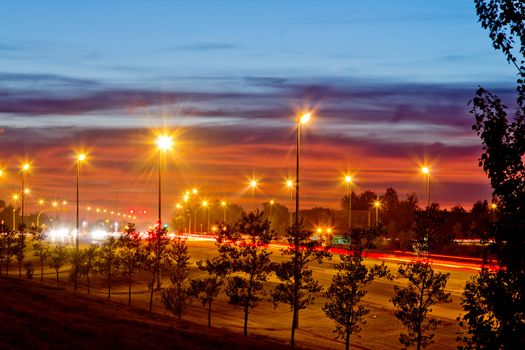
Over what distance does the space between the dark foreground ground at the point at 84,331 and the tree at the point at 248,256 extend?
3.52 m

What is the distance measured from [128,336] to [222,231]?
12976mm

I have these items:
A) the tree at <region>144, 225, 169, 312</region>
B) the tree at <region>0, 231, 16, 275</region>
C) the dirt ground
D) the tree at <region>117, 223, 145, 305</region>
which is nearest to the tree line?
the dirt ground

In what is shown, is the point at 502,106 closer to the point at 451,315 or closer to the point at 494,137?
the point at 494,137

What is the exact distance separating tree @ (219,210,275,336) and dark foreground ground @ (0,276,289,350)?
11.5 feet

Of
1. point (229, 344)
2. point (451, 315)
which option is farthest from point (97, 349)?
point (451, 315)

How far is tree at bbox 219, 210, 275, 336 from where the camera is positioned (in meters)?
34.6

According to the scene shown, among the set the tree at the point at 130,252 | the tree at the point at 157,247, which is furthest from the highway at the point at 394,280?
the tree at the point at 130,252

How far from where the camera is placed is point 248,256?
35.5 metres

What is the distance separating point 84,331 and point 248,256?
40.5 feet

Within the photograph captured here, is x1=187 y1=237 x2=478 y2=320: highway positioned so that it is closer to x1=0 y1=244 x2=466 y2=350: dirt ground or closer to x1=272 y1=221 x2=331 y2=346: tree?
x1=0 y1=244 x2=466 y2=350: dirt ground

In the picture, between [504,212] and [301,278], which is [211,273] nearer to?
[301,278]

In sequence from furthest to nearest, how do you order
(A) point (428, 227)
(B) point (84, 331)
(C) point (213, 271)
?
(C) point (213, 271) < (A) point (428, 227) < (B) point (84, 331)

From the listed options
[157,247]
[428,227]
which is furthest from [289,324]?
[428,227]

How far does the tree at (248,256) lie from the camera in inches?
1362
